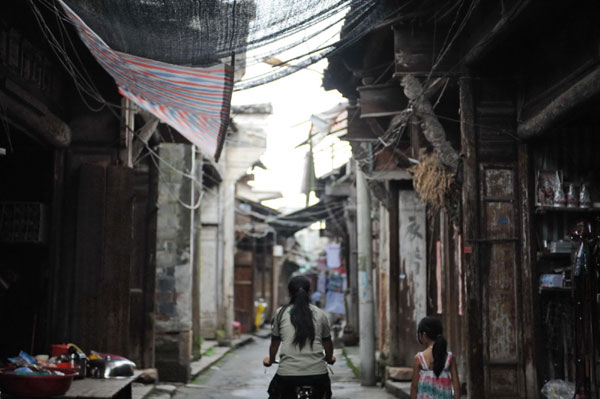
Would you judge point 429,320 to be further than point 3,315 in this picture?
No

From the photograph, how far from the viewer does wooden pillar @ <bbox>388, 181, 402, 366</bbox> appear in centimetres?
1284

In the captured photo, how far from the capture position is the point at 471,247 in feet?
27.0

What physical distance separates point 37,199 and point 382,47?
608 cm

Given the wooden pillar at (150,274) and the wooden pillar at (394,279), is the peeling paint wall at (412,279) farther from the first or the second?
the wooden pillar at (150,274)

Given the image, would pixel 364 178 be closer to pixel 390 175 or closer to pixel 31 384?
pixel 390 175

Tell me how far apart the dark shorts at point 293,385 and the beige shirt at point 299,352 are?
0.04 meters

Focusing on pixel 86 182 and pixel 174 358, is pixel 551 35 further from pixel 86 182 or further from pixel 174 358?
pixel 174 358

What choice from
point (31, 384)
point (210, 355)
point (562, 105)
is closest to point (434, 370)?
point (562, 105)

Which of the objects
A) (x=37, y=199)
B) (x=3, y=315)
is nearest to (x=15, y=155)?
(x=37, y=199)

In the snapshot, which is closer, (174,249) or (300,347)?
(300,347)

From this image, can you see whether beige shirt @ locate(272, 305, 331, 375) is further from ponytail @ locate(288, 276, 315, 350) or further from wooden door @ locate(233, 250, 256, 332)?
wooden door @ locate(233, 250, 256, 332)

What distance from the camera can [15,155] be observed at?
9398mm

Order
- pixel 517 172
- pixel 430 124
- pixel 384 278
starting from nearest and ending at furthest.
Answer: pixel 517 172 → pixel 430 124 → pixel 384 278

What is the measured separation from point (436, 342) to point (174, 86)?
3897mm
